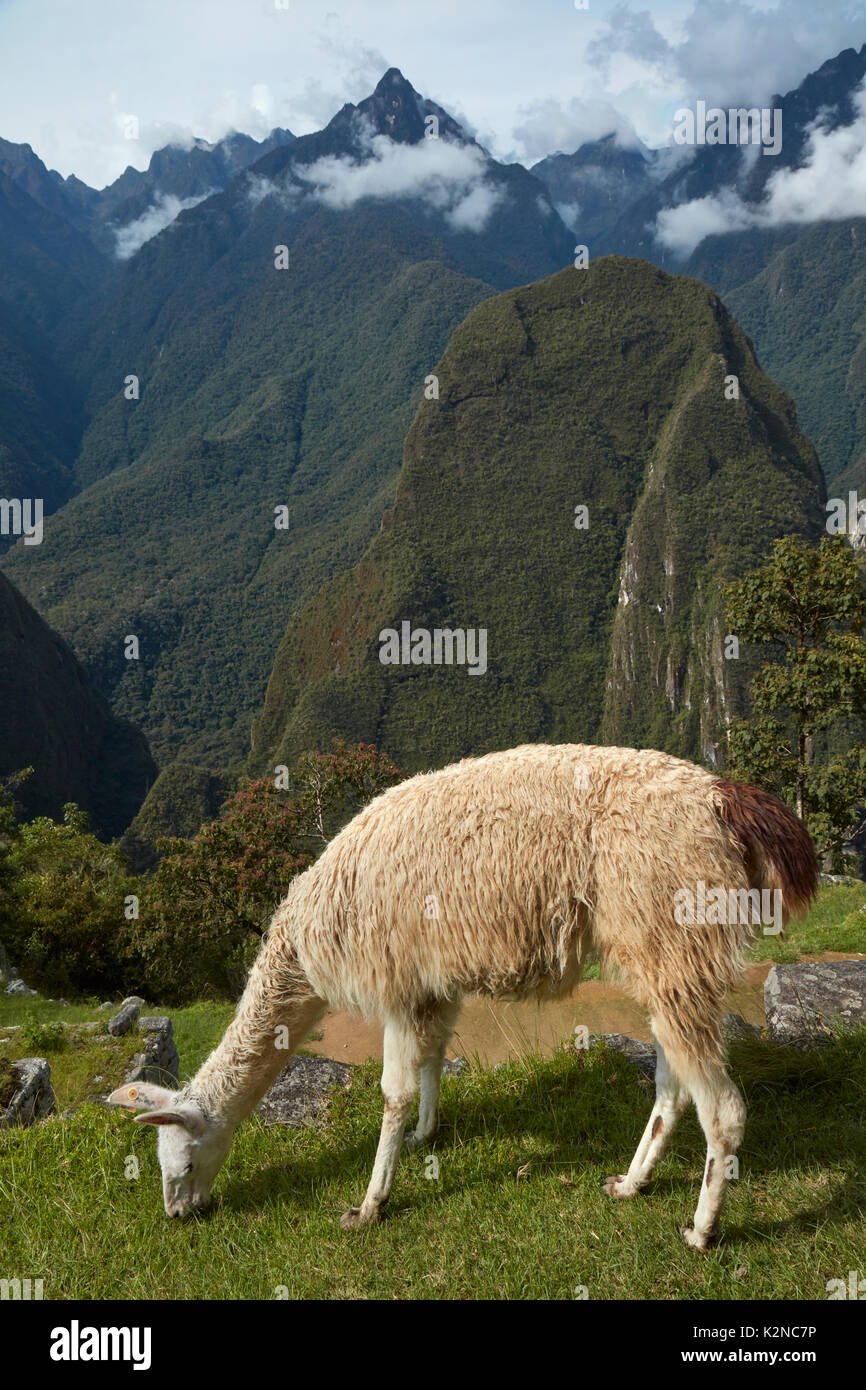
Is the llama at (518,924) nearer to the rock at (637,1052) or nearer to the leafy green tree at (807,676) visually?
the rock at (637,1052)

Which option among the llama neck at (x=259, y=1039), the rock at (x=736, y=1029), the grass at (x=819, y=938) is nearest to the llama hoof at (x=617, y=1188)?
the rock at (x=736, y=1029)

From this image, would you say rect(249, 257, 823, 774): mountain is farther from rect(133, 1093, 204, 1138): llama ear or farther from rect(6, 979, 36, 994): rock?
rect(133, 1093, 204, 1138): llama ear

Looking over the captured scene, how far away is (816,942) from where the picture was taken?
9.49 meters

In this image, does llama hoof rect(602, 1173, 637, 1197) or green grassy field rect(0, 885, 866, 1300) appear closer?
green grassy field rect(0, 885, 866, 1300)

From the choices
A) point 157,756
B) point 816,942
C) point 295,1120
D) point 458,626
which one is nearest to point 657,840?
point 295,1120

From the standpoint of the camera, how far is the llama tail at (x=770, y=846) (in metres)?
3.66

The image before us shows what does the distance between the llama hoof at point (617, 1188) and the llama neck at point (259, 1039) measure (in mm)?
1576

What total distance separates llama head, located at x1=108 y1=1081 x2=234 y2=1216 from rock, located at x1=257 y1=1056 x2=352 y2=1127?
0.81 m

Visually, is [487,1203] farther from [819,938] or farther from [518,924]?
[819,938]

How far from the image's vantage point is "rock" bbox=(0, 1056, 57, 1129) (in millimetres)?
5016

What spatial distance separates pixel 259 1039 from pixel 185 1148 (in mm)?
550

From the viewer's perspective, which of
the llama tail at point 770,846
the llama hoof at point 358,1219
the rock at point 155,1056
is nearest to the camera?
the llama tail at point 770,846

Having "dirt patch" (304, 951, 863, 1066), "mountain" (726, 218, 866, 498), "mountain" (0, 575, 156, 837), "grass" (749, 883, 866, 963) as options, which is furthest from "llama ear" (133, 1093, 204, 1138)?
"mountain" (726, 218, 866, 498)
